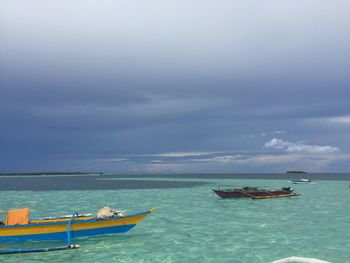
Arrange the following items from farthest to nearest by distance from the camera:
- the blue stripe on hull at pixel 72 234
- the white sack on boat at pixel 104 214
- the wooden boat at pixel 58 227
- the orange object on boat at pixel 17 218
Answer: the white sack on boat at pixel 104 214, the orange object on boat at pixel 17 218, the blue stripe on hull at pixel 72 234, the wooden boat at pixel 58 227

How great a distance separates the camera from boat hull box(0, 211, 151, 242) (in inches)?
757

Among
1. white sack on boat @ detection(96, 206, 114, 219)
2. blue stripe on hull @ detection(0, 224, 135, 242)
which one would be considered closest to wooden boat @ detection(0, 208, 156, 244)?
blue stripe on hull @ detection(0, 224, 135, 242)

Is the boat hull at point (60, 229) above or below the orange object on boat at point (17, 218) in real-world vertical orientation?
below

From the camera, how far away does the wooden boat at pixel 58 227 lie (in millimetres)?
19234

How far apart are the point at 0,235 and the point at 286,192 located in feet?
135

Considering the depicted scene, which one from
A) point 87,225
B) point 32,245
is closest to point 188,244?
point 87,225

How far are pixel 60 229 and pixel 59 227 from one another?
152mm

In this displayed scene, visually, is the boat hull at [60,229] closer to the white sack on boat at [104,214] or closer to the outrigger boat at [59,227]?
the outrigger boat at [59,227]

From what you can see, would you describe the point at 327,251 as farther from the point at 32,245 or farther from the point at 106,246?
the point at 32,245

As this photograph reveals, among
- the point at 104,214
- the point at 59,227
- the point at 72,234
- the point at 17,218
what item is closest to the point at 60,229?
the point at 59,227

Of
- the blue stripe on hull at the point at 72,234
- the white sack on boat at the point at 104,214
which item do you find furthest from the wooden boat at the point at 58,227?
the white sack on boat at the point at 104,214

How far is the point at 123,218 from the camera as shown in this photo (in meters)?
20.7

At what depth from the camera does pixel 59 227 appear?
1953 centimetres

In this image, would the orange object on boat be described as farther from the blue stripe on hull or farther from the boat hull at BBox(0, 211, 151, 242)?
the blue stripe on hull
